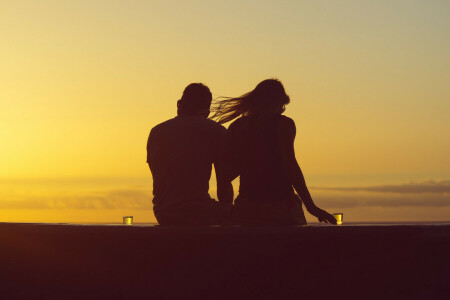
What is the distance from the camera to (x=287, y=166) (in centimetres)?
729

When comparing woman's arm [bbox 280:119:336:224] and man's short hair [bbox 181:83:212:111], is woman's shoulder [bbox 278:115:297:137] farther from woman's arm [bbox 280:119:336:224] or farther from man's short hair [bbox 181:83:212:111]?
man's short hair [bbox 181:83:212:111]

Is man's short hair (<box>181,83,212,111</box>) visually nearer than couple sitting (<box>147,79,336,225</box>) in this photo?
No

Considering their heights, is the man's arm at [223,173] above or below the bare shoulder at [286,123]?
below

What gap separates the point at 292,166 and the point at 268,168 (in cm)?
20

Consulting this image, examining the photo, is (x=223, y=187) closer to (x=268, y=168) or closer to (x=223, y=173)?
(x=223, y=173)

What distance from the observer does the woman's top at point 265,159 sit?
7.31 m

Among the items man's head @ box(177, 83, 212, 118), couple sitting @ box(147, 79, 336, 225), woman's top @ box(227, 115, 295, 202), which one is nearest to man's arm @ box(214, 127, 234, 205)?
couple sitting @ box(147, 79, 336, 225)

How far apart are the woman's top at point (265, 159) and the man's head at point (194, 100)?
2.64 ft

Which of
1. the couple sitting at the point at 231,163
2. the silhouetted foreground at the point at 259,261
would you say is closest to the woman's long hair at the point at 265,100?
the couple sitting at the point at 231,163

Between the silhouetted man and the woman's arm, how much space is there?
0.69 meters

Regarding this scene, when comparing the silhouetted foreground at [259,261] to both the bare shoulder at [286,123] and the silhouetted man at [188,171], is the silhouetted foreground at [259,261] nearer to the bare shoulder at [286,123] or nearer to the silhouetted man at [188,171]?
the silhouetted man at [188,171]

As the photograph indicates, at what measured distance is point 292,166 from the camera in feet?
24.0

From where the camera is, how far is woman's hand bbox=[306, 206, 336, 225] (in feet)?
23.3

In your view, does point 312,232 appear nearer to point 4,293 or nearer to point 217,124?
point 4,293
